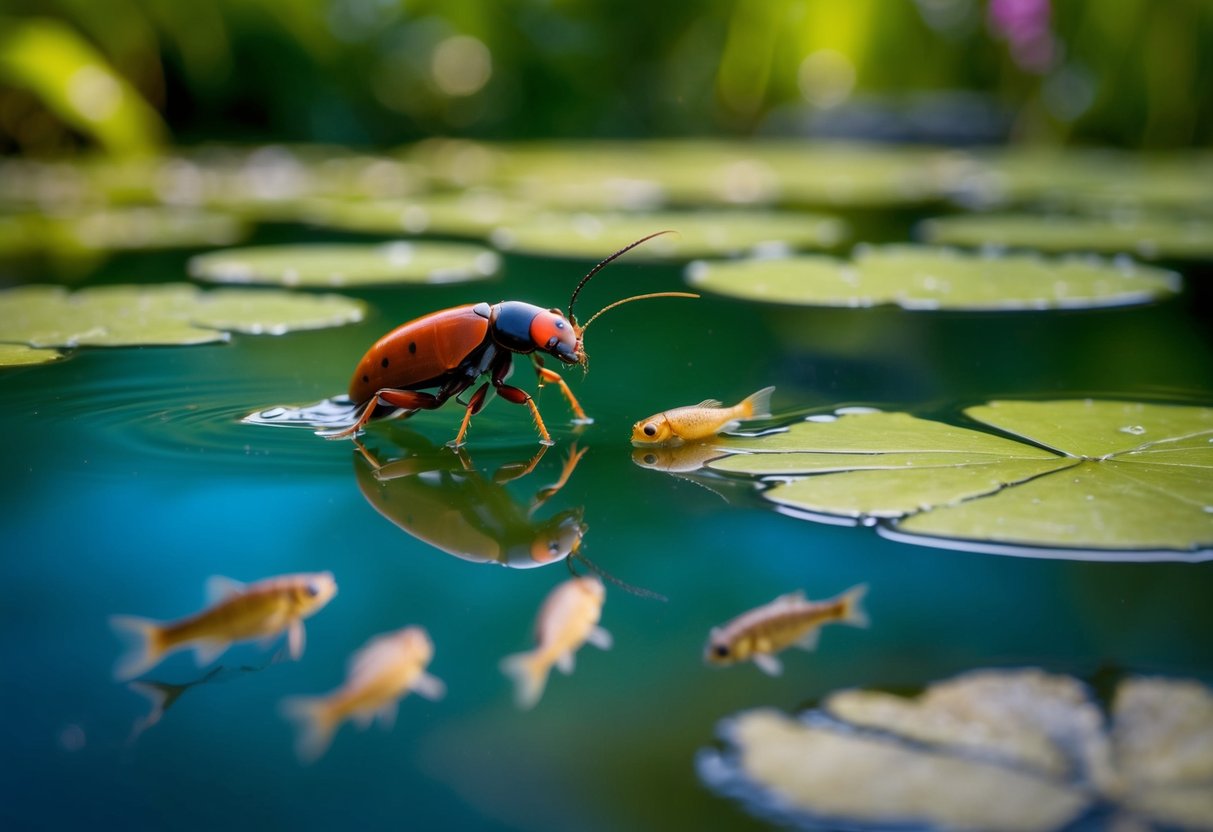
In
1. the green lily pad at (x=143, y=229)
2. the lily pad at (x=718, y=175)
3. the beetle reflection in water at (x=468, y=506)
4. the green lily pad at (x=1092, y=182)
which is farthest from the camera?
the lily pad at (x=718, y=175)

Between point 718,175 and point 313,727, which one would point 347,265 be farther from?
point 718,175

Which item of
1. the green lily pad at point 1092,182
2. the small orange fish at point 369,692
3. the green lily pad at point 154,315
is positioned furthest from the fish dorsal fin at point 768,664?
the green lily pad at point 1092,182

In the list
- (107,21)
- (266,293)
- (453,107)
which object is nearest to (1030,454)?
(266,293)

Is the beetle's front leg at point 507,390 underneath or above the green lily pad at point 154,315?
above

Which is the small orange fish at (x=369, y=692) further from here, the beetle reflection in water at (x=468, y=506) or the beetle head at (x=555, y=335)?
the beetle head at (x=555, y=335)

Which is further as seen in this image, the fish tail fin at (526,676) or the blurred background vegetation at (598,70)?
the blurred background vegetation at (598,70)

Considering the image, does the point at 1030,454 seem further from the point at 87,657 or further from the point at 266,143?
the point at 266,143

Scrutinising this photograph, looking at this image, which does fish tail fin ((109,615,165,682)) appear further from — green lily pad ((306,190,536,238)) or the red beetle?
green lily pad ((306,190,536,238))

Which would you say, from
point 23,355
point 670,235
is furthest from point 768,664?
point 670,235
